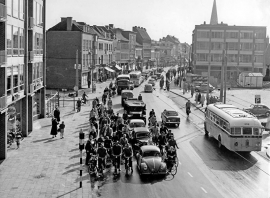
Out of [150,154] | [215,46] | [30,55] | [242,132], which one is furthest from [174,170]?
[215,46]

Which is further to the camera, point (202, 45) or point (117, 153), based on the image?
point (202, 45)

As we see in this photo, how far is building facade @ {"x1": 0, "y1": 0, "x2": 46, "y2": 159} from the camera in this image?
936 inches

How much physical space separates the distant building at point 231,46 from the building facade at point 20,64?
68.4 meters

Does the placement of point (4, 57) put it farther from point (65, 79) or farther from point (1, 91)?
point (65, 79)

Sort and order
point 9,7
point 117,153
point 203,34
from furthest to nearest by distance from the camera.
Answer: point 203,34 < point 9,7 < point 117,153

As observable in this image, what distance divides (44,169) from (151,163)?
561 centimetres

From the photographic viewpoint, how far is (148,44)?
171250 millimetres

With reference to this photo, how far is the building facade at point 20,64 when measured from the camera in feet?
78.0

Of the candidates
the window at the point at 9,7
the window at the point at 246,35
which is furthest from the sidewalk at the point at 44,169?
the window at the point at 246,35

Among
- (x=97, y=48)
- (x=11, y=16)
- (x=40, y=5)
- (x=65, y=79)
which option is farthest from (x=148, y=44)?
(x=11, y=16)

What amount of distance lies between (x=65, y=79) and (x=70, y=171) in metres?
52.7

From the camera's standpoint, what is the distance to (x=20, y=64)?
28609mm

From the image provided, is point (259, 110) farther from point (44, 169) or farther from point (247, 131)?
point (44, 169)

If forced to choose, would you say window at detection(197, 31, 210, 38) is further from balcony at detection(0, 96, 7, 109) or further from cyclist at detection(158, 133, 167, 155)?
balcony at detection(0, 96, 7, 109)
